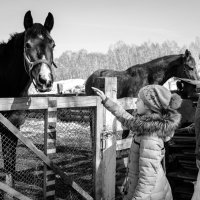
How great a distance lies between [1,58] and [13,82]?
0.47 metres

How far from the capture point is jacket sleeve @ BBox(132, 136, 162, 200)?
254 cm

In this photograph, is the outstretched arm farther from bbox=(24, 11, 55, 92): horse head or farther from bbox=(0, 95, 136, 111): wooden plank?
bbox=(24, 11, 55, 92): horse head

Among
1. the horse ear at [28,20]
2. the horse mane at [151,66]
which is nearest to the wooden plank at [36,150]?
the horse ear at [28,20]

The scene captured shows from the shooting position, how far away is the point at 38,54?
3561 millimetres

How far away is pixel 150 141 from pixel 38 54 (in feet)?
5.92

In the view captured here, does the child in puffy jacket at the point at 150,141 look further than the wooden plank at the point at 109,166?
No

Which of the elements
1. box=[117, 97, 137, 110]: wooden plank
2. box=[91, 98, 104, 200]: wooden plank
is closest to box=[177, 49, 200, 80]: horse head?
box=[117, 97, 137, 110]: wooden plank

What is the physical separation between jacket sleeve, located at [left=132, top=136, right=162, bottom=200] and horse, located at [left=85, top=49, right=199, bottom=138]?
4.82 meters

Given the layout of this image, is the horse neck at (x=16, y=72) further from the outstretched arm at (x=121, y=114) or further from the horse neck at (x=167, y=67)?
the horse neck at (x=167, y=67)

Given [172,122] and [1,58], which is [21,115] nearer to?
[1,58]

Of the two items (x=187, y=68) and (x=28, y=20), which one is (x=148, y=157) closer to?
(x=28, y=20)

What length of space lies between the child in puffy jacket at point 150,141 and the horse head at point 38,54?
111 cm

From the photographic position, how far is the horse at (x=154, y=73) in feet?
24.5

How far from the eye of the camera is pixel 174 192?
4.31 metres
